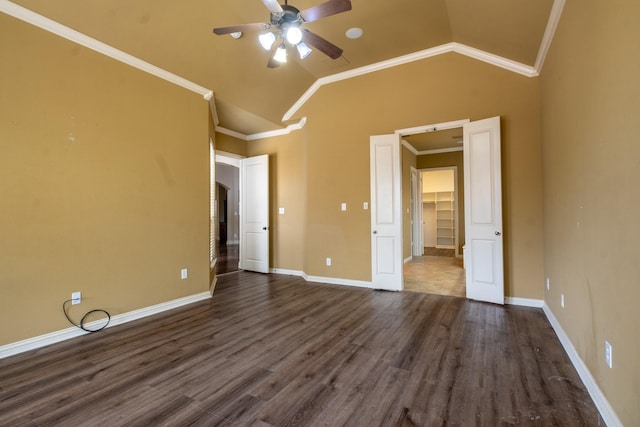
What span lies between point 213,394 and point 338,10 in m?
3.03

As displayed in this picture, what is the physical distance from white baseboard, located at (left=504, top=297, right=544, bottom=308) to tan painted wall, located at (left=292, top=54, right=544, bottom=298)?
0.06 m

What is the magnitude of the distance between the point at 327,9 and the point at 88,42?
250cm

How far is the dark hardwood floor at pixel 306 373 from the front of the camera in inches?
68.7

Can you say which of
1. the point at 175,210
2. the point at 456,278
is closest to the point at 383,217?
the point at 456,278

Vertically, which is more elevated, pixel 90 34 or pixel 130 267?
pixel 90 34

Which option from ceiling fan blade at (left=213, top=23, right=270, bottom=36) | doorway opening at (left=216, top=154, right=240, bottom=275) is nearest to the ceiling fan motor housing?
ceiling fan blade at (left=213, top=23, right=270, bottom=36)

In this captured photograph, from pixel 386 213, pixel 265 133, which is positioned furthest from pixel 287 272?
pixel 265 133

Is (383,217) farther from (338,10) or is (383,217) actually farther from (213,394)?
(213,394)

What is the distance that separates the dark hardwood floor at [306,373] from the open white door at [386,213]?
1.04m

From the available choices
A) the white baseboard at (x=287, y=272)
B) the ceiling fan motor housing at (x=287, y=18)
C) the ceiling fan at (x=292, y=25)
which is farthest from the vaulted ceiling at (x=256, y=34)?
the white baseboard at (x=287, y=272)

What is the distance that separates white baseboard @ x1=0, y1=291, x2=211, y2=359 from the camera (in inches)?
99.4

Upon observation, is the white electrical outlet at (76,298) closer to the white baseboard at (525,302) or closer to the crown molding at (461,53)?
the crown molding at (461,53)

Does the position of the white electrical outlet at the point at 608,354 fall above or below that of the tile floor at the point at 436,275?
above

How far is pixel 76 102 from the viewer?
9.58 feet
